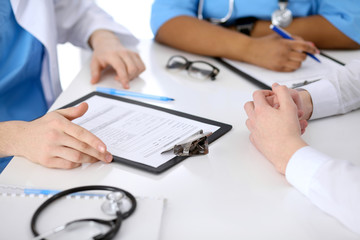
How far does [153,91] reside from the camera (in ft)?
3.48

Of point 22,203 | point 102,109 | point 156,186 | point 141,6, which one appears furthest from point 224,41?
point 141,6

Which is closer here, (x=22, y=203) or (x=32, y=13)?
(x=22, y=203)

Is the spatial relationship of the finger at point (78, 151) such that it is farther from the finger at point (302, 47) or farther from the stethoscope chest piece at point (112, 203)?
the finger at point (302, 47)

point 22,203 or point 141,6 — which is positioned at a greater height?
point 22,203

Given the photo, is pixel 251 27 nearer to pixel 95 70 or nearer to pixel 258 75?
pixel 258 75

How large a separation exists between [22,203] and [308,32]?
1.09 m

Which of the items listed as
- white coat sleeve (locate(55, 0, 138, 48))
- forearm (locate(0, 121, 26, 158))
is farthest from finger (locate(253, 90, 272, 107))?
white coat sleeve (locate(55, 0, 138, 48))

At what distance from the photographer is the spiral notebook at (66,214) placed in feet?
1.85

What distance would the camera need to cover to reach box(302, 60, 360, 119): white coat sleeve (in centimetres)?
91

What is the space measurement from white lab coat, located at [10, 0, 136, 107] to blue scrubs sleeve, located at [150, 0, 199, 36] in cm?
11

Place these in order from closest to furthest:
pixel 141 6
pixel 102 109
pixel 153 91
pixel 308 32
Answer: pixel 102 109, pixel 153 91, pixel 308 32, pixel 141 6

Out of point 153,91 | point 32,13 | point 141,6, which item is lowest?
point 141,6

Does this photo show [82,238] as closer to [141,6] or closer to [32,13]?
[32,13]

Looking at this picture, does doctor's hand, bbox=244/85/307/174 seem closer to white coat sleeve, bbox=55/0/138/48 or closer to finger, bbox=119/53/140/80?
finger, bbox=119/53/140/80
